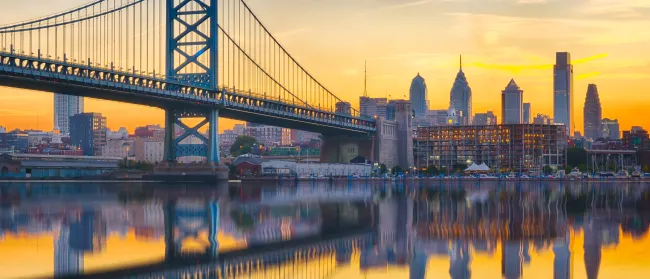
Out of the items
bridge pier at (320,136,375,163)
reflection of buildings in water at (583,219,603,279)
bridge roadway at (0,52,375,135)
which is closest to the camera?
reflection of buildings in water at (583,219,603,279)

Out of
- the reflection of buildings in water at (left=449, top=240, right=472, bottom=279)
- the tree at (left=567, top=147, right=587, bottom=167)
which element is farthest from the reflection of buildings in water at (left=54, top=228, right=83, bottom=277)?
the tree at (left=567, top=147, right=587, bottom=167)

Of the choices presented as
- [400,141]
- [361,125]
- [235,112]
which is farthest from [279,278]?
[400,141]

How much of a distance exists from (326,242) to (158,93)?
48.1m

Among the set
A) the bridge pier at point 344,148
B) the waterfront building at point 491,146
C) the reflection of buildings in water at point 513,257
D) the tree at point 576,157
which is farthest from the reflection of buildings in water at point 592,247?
the tree at point 576,157

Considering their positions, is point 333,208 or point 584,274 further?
point 333,208

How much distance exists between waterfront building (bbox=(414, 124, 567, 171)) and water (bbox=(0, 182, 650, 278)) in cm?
9626

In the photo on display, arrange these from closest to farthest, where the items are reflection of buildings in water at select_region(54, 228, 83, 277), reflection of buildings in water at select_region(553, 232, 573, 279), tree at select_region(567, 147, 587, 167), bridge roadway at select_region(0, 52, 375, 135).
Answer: reflection of buildings in water at select_region(553, 232, 573, 279) → reflection of buildings in water at select_region(54, 228, 83, 277) → bridge roadway at select_region(0, 52, 375, 135) → tree at select_region(567, 147, 587, 167)

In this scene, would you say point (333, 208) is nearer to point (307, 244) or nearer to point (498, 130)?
point (307, 244)

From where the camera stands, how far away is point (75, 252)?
2483 cm

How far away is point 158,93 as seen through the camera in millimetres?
73500

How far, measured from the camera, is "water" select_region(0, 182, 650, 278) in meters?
21.9

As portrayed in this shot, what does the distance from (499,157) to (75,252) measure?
118m

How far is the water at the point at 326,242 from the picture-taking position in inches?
861

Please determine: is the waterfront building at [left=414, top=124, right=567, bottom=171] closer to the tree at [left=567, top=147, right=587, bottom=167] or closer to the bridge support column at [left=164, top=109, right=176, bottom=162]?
Result: the tree at [left=567, top=147, right=587, bottom=167]
